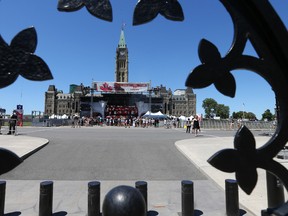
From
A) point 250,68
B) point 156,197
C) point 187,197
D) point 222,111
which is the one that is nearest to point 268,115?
point 222,111

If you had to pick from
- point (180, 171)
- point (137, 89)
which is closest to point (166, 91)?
point (137, 89)

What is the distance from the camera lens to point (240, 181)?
55.3 inches

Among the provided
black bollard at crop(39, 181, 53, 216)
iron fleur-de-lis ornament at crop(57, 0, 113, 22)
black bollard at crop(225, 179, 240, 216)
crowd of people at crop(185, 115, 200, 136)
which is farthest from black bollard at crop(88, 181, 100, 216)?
crowd of people at crop(185, 115, 200, 136)

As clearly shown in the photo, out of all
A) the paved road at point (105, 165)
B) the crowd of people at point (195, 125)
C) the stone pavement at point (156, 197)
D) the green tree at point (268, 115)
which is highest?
the green tree at point (268, 115)

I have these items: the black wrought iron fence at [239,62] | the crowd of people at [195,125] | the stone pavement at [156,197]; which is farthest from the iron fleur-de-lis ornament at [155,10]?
the crowd of people at [195,125]

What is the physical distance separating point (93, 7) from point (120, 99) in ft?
263

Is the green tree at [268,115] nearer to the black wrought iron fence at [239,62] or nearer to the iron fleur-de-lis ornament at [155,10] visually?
the black wrought iron fence at [239,62]

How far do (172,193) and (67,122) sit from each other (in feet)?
138

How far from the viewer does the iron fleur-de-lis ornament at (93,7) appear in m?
1.49

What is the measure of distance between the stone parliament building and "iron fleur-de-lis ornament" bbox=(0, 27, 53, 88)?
2334 inches

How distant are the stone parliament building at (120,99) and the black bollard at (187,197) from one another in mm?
56301

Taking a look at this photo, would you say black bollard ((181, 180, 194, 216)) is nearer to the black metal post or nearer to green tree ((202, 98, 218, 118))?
the black metal post

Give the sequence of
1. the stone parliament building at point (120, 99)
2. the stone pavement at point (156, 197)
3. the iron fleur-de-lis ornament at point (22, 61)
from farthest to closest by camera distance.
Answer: the stone parliament building at point (120, 99) < the stone pavement at point (156, 197) < the iron fleur-de-lis ornament at point (22, 61)

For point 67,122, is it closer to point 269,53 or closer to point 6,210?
point 6,210
